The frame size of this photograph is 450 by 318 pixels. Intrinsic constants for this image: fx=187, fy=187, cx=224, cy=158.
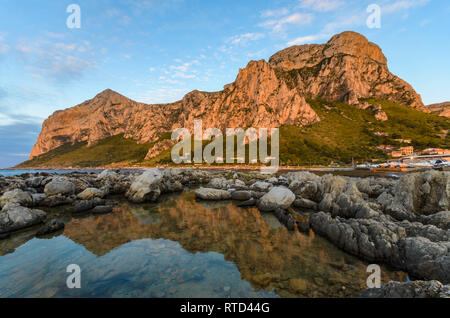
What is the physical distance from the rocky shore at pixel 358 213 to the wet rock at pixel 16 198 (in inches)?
2.7

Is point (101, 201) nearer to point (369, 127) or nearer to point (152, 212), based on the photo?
point (152, 212)

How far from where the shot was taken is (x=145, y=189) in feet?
78.5

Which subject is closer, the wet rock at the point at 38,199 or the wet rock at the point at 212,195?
the wet rock at the point at 38,199

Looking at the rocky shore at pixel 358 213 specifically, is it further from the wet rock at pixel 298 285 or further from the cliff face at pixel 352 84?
the cliff face at pixel 352 84

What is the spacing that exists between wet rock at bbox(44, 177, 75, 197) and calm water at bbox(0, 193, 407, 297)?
32.9 ft

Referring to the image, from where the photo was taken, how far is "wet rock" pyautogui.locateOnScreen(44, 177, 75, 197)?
71.9 feet

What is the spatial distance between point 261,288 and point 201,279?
100 inches

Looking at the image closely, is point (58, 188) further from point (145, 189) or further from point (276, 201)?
point (276, 201)

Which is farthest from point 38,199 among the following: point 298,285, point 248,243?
point 298,285

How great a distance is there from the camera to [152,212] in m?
19.1

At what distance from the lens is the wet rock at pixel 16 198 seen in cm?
1770
